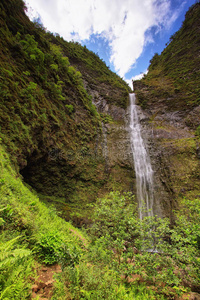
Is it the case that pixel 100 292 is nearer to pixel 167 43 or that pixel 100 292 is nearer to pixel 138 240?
pixel 138 240

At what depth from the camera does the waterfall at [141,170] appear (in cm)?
1416

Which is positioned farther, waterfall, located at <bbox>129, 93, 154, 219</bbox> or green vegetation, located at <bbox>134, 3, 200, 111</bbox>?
green vegetation, located at <bbox>134, 3, 200, 111</bbox>

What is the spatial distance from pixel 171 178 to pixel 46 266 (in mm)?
14234

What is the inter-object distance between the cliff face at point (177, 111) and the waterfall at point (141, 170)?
973 mm

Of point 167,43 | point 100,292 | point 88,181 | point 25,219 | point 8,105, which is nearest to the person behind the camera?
point 100,292

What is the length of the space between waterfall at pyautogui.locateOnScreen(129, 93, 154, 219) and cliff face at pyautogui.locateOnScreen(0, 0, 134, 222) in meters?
1.10

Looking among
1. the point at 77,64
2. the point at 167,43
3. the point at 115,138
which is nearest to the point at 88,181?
the point at 115,138

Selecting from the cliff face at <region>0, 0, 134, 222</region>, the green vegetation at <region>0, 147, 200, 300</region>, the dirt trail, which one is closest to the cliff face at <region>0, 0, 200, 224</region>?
the cliff face at <region>0, 0, 134, 222</region>

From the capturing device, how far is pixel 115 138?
18.9m

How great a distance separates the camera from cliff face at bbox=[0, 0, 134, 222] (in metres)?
7.70

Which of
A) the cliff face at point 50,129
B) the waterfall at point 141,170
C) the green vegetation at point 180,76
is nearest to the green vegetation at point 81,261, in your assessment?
the cliff face at point 50,129

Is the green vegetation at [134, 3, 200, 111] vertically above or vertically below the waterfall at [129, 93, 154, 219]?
above

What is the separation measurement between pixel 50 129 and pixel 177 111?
18582mm

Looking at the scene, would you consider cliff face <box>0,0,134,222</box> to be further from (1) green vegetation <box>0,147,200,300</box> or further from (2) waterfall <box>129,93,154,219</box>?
(1) green vegetation <box>0,147,200,300</box>
